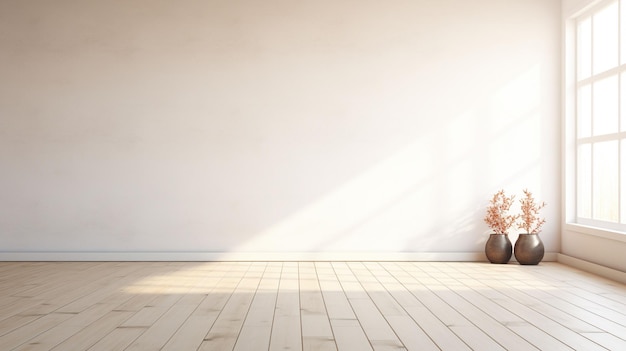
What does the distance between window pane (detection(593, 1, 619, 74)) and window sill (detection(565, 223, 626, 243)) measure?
142 centimetres

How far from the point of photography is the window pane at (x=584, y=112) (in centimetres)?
613

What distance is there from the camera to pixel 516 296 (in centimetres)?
447

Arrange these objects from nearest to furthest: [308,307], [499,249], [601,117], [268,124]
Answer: [308,307]
[601,117]
[499,249]
[268,124]

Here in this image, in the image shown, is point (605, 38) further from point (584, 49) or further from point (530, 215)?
point (530, 215)

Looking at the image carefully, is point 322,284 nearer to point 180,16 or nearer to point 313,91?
point 313,91

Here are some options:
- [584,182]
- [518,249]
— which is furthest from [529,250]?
[584,182]

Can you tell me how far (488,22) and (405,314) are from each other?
3.73 m

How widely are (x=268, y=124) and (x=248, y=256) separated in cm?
131

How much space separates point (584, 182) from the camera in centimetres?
620

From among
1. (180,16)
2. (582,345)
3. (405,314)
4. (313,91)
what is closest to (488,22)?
(313,91)

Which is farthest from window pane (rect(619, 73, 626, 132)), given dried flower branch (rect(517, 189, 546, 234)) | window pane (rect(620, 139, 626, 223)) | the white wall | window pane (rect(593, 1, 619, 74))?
dried flower branch (rect(517, 189, 546, 234))

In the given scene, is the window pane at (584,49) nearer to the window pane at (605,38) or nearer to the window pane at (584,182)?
the window pane at (605,38)

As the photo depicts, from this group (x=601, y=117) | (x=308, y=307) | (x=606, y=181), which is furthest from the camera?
(x=601, y=117)

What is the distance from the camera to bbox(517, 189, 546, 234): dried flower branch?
6.21 meters
